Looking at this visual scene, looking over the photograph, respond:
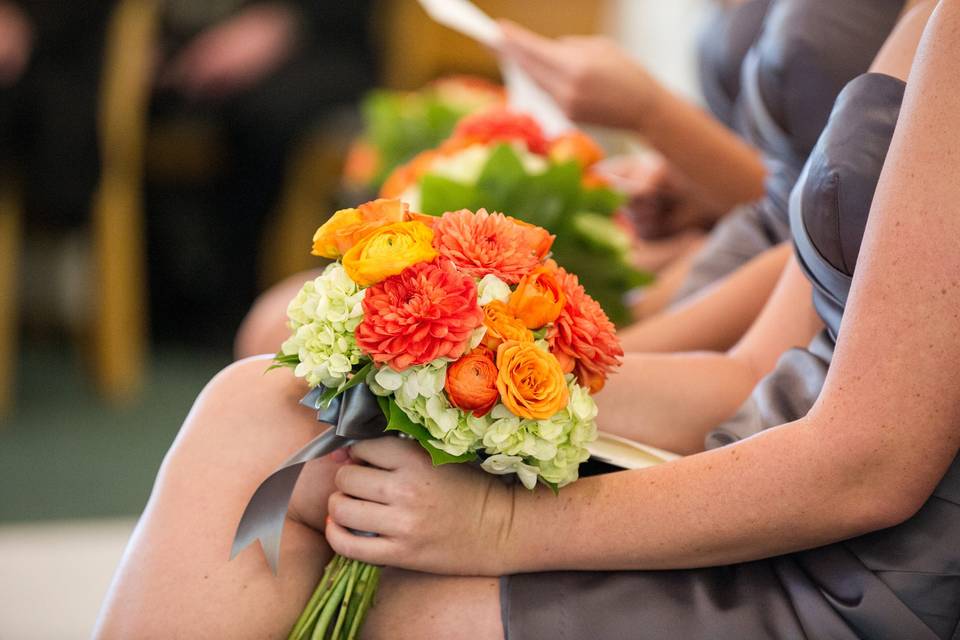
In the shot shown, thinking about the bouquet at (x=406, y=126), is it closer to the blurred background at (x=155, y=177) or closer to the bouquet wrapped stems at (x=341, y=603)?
the blurred background at (x=155, y=177)

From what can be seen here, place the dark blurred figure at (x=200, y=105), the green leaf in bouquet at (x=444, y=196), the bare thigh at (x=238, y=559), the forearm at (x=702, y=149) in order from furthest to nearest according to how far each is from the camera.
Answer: the dark blurred figure at (x=200, y=105) < the forearm at (x=702, y=149) < the green leaf in bouquet at (x=444, y=196) < the bare thigh at (x=238, y=559)

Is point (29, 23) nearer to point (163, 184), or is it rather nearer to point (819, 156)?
point (163, 184)

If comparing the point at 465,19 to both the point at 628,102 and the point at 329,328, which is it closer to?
the point at 628,102

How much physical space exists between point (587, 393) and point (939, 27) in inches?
14.5

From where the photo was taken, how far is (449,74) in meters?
4.23

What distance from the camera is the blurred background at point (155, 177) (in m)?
3.13

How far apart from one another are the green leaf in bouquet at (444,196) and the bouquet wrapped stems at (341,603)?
2.30 feet

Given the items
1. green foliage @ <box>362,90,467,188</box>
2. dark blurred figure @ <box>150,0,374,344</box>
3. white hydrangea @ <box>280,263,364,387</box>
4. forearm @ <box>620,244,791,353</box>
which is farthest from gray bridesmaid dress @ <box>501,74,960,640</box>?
dark blurred figure @ <box>150,0,374,344</box>

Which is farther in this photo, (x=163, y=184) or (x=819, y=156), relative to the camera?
(x=163, y=184)

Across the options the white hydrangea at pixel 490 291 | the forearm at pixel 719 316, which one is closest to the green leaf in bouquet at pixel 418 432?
the white hydrangea at pixel 490 291

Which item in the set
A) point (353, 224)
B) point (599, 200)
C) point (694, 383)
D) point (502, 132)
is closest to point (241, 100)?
point (502, 132)

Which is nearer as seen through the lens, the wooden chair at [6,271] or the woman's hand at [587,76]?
the woman's hand at [587,76]

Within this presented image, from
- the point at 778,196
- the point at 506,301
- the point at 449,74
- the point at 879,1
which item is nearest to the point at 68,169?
the point at 449,74

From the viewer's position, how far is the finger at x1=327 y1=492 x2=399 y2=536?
0.87 meters
